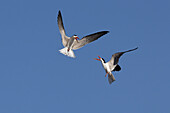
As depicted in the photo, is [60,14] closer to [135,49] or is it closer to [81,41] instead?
[81,41]

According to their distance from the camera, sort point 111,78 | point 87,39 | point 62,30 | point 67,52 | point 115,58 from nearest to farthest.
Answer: point 67,52 → point 87,39 → point 62,30 → point 115,58 → point 111,78

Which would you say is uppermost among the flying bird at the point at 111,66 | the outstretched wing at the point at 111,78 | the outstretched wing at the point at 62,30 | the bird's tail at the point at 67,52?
the outstretched wing at the point at 62,30

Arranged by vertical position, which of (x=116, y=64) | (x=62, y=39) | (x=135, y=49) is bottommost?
(x=135, y=49)

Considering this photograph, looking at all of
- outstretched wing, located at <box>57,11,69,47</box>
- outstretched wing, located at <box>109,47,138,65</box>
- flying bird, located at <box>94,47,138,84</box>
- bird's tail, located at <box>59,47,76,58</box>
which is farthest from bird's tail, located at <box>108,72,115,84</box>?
outstretched wing, located at <box>57,11,69,47</box>

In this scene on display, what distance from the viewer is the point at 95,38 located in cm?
2170

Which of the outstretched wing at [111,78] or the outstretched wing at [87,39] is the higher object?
the outstretched wing at [87,39]

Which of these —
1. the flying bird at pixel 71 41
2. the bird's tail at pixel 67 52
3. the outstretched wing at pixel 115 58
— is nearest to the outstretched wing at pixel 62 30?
the flying bird at pixel 71 41

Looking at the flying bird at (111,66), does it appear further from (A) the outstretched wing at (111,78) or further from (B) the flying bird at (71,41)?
(B) the flying bird at (71,41)

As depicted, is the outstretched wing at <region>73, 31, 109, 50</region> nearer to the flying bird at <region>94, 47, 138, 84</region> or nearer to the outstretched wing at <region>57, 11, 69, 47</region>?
the outstretched wing at <region>57, 11, 69, 47</region>

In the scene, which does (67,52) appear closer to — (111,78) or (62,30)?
(62,30)

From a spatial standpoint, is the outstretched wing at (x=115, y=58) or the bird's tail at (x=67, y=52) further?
the outstretched wing at (x=115, y=58)

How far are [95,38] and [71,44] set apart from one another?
5.00 feet

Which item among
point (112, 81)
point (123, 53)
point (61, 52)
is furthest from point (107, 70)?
point (61, 52)

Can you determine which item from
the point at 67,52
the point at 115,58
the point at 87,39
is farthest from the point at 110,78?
the point at 67,52
